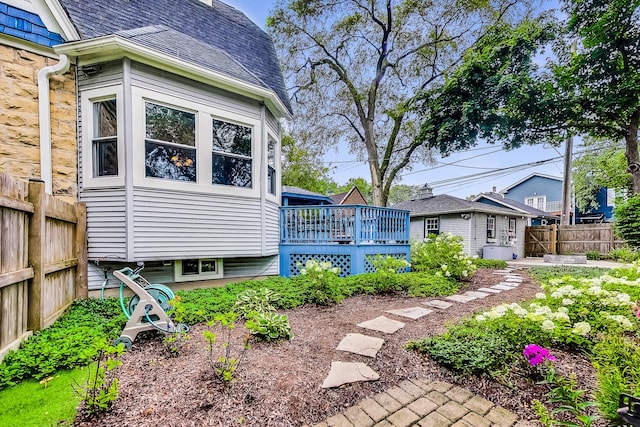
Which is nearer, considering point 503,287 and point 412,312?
point 412,312

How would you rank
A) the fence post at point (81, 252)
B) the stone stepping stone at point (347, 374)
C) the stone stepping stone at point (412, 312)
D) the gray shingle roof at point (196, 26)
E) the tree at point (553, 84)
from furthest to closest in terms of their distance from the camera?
the tree at point (553, 84) → the gray shingle roof at point (196, 26) → the fence post at point (81, 252) → the stone stepping stone at point (412, 312) → the stone stepping stone at point (347, 374)

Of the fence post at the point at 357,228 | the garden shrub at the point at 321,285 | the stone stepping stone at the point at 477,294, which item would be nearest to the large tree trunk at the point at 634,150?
the stone stepping stone at the point at 477,294

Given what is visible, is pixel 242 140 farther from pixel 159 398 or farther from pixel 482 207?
pixel 482 207

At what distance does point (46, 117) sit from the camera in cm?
465

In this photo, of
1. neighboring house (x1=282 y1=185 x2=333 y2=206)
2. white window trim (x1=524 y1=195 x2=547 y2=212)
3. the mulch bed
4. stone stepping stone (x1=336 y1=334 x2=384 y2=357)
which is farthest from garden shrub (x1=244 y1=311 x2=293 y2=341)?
white window trim (x1=524 y1=195 x2=547 y2=212)

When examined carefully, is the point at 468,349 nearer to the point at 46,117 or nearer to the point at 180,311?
the point at 180,311

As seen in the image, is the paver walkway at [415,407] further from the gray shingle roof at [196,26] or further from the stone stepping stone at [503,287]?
the gray shingle roof at [196,26]

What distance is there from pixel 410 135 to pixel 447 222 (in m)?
5.51

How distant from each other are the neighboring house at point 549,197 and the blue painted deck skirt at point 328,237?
19678mm

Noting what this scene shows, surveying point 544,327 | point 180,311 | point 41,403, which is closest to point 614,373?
point 544,327

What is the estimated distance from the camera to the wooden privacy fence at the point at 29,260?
8.79 ft

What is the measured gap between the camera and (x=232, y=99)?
5.97 metres

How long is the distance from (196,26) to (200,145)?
3793 mm

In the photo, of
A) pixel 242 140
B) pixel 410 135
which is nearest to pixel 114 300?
pixel 242 140
